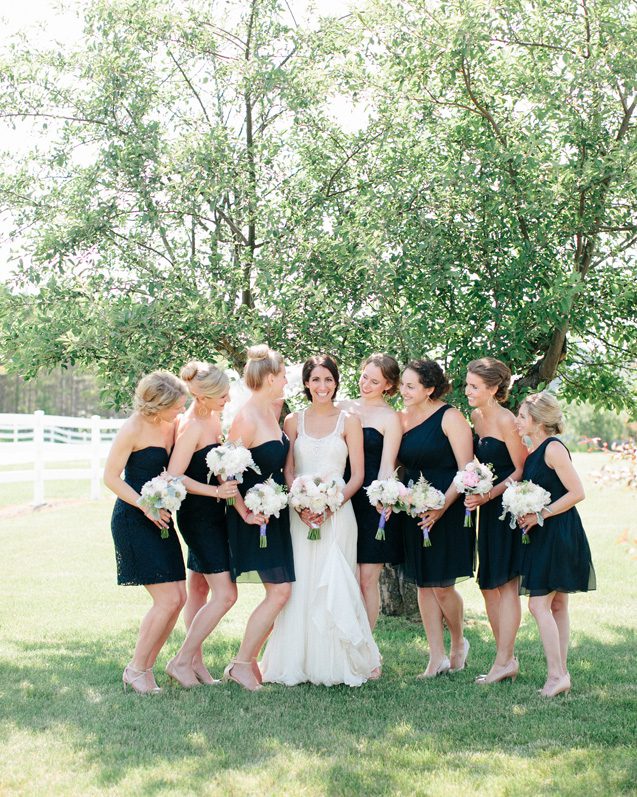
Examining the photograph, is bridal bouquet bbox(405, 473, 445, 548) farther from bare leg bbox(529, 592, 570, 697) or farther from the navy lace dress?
bare leg bbox(529, 592, 570, 697)

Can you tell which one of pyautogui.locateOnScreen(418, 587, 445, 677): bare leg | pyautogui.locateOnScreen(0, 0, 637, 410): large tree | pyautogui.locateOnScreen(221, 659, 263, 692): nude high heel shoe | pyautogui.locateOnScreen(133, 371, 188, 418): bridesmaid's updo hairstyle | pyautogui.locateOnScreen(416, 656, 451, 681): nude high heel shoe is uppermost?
pyautogui.locateOnScreen(0, 0, 637, 410): large tree

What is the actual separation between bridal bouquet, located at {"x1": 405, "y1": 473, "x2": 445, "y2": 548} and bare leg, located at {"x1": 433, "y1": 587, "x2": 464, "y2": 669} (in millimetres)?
680

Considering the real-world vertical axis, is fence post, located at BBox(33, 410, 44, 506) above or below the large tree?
below

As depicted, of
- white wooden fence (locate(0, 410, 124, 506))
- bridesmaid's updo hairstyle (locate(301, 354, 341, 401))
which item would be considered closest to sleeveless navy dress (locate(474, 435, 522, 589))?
bridesmaid's updo hairstyle (locate(301, 354, 341, 401))

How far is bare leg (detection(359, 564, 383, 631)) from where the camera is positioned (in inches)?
262

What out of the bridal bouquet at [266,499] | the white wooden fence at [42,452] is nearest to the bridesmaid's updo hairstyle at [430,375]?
the bridal bouquet at [266,499]

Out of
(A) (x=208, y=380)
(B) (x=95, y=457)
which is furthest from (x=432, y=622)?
(B) (x=95, y=457)

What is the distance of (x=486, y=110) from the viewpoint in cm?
721

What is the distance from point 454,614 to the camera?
6.82 m

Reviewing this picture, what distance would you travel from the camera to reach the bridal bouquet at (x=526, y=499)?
598cm

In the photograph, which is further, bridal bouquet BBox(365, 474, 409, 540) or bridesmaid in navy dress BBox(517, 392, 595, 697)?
bridal bouquet BBox(365, 474, 409, 540)

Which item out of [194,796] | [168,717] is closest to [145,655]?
[168,717]

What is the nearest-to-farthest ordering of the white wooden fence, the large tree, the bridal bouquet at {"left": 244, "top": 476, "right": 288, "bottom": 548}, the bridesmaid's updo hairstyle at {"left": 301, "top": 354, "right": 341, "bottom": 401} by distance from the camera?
the bridal bouquet at {"left": 244, "top": 476, "right": 288, "bottom": 548}, the bridesmaid's updo hairstyle at {"left": 301, "top": 354, "right": 341, "bottom": 401}, the large tree, the white wooden fence

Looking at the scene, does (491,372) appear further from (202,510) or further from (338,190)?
(338,190)
